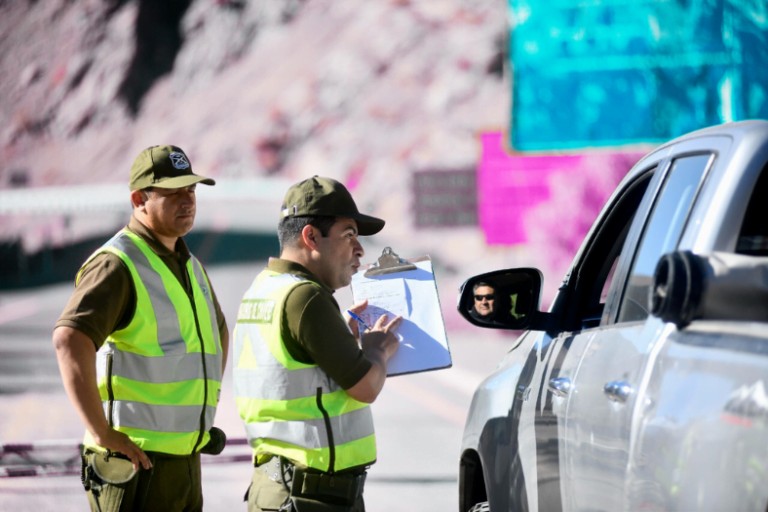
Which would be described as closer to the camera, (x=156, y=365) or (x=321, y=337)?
(x=321, y=337)

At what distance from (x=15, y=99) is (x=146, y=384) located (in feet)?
35.3

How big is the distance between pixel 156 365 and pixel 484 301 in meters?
1.07

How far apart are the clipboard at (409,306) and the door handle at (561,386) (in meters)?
0.49

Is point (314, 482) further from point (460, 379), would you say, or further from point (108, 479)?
point (460, 379)

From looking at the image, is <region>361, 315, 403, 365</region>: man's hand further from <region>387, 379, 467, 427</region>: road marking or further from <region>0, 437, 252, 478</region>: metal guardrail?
<region>387, 379, 467, 427</region>: road marking

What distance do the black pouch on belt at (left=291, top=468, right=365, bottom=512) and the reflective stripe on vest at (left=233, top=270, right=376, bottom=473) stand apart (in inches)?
1.3

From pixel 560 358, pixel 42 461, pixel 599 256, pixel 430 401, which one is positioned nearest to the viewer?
pixel 560 358

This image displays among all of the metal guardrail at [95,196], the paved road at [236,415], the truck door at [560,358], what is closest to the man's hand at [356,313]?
the truck door at [560,358]

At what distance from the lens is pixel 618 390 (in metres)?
1.89

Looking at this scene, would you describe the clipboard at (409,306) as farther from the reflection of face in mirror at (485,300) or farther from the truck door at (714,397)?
the truck door at (714,397)

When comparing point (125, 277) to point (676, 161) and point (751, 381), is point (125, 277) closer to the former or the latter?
point (676, 161)

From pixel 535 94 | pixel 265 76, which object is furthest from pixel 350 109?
pixel 535 94

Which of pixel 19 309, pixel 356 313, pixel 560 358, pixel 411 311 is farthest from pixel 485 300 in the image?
pixel 19 309

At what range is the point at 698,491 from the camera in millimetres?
1533
